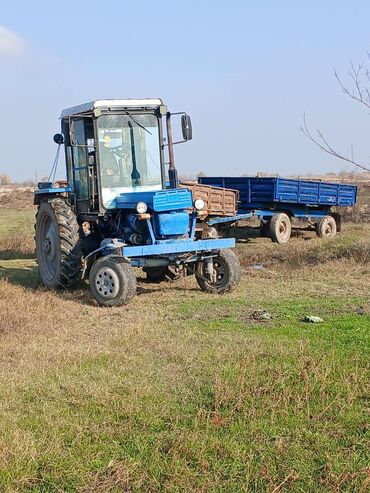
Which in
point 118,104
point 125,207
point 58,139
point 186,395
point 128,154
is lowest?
point 186,395

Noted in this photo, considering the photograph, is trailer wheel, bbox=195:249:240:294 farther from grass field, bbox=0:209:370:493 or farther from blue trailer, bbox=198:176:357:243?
blue trailer, bbox=198:176:357:243

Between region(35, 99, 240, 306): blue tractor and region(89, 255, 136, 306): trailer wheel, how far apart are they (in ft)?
0.06

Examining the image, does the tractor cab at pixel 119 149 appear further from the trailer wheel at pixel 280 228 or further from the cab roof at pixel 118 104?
the trailer wheel at pixel 280 228

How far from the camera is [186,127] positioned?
357 inches

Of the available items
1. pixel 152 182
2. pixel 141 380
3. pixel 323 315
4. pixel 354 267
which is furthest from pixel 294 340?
pixel 354 267

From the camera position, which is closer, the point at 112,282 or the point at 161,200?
the point at 112,282

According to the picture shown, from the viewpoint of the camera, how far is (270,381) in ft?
16.2

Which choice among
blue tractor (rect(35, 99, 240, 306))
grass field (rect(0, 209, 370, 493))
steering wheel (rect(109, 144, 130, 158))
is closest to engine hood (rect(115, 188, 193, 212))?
blue tractor (rect(35, 99, 240, 306))

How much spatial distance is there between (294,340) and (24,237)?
12.2 m

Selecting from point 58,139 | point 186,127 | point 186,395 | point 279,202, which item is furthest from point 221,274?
point 279,202

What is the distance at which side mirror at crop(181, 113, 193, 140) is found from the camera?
9.07 metres

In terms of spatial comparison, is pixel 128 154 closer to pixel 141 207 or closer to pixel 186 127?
pixel 186 127

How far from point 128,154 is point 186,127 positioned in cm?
105

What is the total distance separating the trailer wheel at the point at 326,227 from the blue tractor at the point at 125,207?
9040 mm
